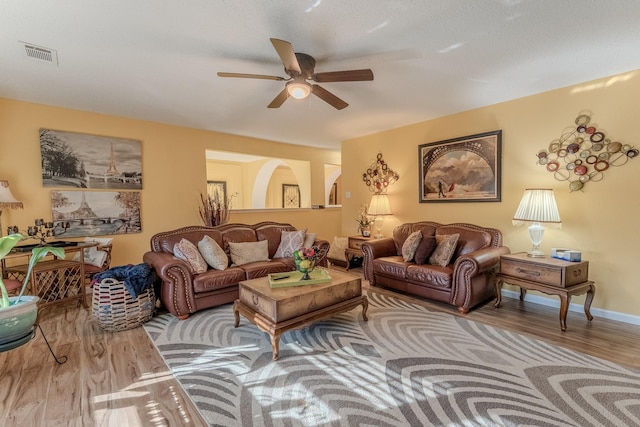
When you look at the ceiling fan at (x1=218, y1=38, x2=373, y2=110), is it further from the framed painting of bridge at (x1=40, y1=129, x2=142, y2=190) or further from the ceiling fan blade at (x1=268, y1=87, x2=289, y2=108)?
the framed painting of bridge at (x1=40, y1=129, x2=142, y2=190)

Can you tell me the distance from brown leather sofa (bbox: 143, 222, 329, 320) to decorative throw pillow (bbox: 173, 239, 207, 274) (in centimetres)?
8

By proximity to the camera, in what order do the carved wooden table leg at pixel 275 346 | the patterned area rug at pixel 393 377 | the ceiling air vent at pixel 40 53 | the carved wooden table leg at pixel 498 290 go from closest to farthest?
1. the patterned area rug at pixel 393 377
2. the carved wooden table leg at pixel 275 346
3. the ceiling air vent at pixel 40 53
4. the carved wooden table leg at pixel 498 290

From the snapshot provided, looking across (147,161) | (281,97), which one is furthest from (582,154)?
(147,161)

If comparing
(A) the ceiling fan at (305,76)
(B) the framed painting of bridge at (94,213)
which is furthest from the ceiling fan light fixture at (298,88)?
(B) the framed painting of bridge at (94,213)

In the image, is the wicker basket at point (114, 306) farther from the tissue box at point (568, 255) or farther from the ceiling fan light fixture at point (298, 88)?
the tissue box at point (568, 255)

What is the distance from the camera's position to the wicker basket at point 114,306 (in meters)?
2.70

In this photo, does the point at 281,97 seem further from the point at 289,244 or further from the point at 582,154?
the point at 582,154

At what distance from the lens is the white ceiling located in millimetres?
1905

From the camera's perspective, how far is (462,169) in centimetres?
409

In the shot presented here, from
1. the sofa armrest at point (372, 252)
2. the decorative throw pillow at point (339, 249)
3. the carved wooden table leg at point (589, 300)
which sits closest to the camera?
the carved wooden table leg at point (589, 300)

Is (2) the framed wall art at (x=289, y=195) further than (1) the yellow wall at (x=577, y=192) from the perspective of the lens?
Yes

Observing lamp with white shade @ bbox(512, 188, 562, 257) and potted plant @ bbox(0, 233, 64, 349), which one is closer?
potted plant @ bbox(0, 233, 64, 349)

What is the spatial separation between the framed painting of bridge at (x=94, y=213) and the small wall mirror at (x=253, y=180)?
10.3 feet

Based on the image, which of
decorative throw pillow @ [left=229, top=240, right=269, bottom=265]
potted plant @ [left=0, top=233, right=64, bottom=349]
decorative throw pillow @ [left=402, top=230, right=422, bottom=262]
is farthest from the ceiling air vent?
decorative throw pillow @ [left=402, top=230, right=422, bottom=262]
